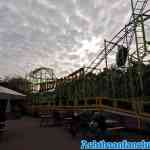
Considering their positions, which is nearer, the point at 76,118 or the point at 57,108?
the point at 76,118

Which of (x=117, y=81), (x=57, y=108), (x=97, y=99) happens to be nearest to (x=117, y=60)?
(x=117, y=81)

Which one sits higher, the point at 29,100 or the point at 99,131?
the point at 29,100

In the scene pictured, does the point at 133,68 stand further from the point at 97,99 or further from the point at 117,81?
the point at 97,99

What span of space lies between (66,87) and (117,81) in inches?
221

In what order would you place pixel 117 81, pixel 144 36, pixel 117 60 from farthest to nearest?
pixel 117 60 < pixel 117 81 < pixel 144 36

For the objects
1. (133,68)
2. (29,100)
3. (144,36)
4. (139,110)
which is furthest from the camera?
(29,100)

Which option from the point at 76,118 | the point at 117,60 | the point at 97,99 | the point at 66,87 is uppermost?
the point at 117,60

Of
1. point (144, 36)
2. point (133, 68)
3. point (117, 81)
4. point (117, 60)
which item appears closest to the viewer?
point (144, 36)

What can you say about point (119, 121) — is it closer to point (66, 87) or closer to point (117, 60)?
point (117, 60)

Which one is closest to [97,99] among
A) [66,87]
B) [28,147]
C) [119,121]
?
[119,121]

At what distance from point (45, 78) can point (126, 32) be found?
2067 centimetres

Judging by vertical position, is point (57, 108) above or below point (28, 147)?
above

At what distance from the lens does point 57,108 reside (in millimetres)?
18312

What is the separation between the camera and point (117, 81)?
13.2 meters
